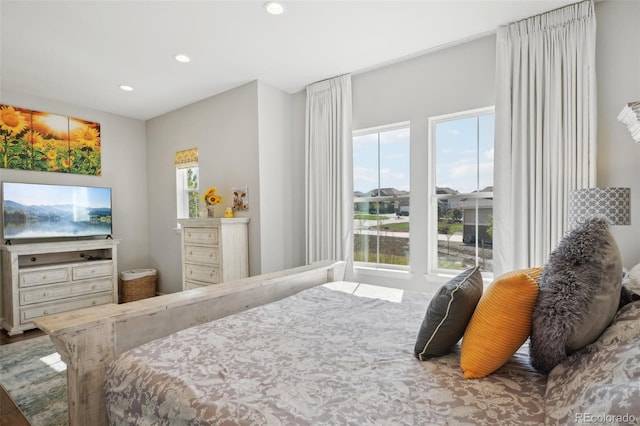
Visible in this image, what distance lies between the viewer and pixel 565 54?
2.37 meters

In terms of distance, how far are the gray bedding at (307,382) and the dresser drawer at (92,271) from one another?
11.0 feet

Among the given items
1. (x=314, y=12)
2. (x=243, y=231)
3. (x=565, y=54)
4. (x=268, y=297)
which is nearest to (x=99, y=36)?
(x=314, y=12)

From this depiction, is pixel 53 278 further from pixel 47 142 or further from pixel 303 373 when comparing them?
pixel 303 373

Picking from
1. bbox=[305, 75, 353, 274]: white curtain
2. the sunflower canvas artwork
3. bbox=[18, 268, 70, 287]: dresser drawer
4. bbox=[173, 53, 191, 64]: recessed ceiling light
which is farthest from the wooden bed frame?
the sunflower canvas artwork

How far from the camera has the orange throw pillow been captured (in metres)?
1.02

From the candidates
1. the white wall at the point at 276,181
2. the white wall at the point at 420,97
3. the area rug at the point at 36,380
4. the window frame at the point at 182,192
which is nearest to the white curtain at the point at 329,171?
the white wall at the point at 420,97

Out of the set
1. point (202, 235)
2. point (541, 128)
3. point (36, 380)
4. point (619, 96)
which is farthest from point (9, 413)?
point (619, 96)

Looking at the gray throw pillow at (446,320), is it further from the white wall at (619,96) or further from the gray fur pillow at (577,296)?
the white wall at (619,96)

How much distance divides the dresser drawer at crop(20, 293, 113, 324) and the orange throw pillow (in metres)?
4.42

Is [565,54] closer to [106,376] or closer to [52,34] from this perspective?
[106,376]

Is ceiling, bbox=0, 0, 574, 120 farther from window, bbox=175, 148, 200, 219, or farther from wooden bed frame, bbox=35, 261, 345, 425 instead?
wooden bed frame, bbox=35, 261, 345, 425

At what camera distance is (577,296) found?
914mm

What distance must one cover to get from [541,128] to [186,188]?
4.33m

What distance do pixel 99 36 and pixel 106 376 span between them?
2790 mm
